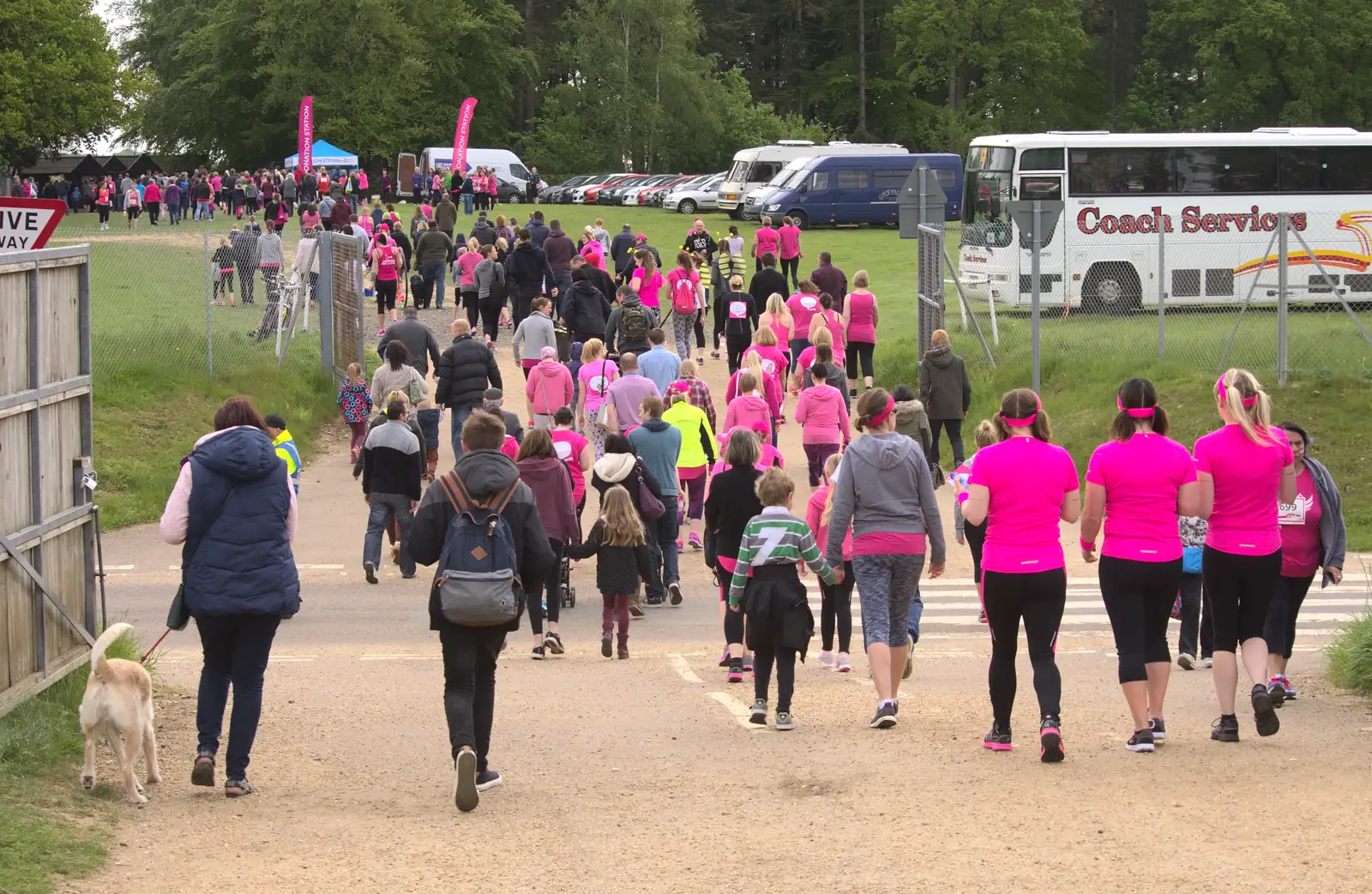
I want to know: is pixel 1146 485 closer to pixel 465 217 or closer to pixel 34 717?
pixel 34 717

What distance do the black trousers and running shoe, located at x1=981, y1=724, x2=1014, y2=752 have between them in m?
2.50

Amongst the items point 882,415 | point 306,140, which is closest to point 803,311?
point 882,415

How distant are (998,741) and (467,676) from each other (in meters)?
2.68

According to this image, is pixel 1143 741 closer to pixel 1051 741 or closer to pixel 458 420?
pixel 1051 741

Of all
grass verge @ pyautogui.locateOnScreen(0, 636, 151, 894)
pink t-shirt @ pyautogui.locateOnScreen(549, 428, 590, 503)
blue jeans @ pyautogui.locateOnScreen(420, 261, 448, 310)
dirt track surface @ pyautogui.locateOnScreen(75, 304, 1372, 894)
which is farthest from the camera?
blue jeans @ pyautogui.locateOnScreen(420, 261, 448, 310)

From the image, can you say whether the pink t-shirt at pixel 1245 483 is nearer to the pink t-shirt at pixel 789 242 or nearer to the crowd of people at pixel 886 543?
the crowd of people at pixel 886 543

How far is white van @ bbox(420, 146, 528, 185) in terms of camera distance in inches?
2621

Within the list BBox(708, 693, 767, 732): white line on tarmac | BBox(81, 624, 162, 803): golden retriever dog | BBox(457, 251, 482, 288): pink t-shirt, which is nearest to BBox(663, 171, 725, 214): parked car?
BBox(457, 251, 482, 288): pink t-shirt

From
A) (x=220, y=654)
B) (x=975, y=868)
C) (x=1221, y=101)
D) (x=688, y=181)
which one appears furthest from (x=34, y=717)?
(x=1221, y=101)

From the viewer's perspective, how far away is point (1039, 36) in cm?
8019

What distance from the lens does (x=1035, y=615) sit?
8047 mm

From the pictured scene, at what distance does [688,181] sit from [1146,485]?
54.8 metres

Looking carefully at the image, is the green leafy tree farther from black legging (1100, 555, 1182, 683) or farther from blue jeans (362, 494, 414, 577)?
black legging (1100, 555, 1182, 683)

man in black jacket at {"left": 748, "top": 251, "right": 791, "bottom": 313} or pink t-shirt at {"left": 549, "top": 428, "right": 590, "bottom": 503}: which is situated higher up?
man in black jacket at {"left": 748, "top": 251, "right": 791, "bottom": 313}
